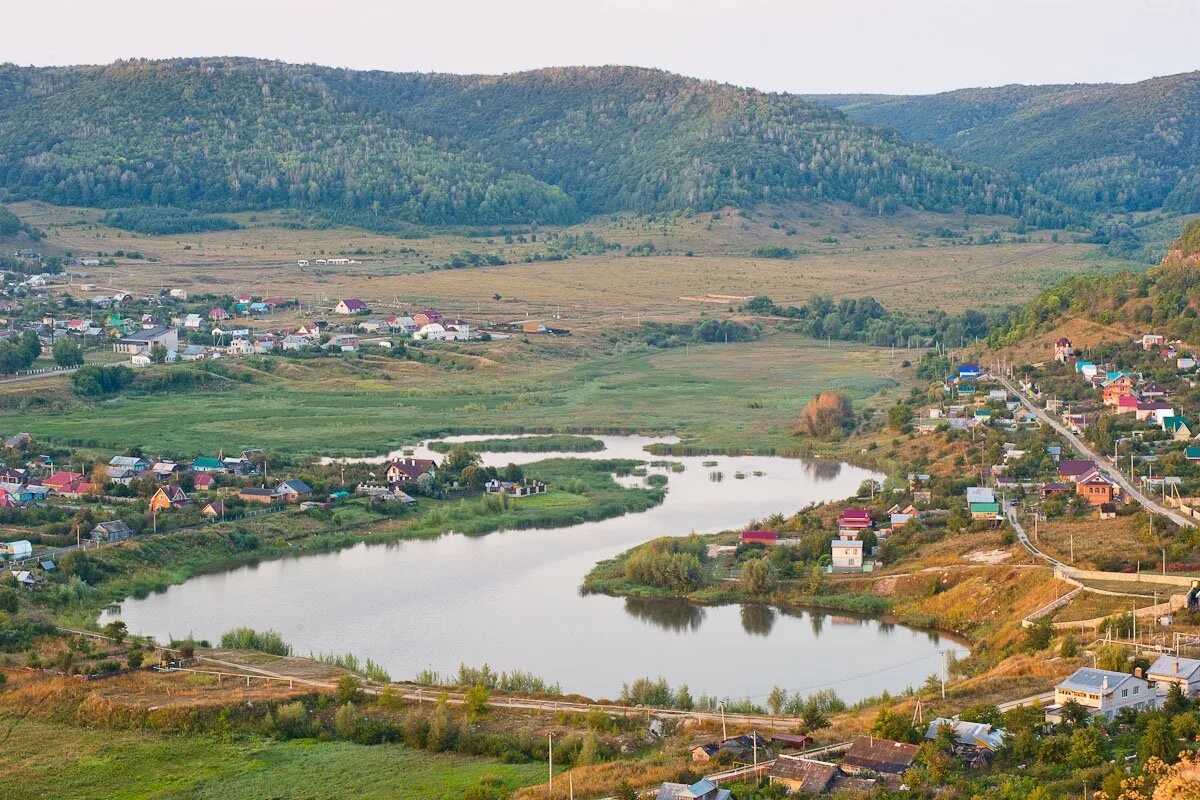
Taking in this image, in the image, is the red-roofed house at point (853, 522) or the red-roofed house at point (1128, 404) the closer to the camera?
the red-roofed house at point (853, 522)

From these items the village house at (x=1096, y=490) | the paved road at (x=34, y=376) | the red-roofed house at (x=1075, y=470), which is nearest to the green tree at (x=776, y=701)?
the village house at (x=1096, y=490)

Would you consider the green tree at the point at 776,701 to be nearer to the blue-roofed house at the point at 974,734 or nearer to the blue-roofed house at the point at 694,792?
the blue-roofed house at the point at 974,734

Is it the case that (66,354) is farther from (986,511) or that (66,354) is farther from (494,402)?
(986,511)

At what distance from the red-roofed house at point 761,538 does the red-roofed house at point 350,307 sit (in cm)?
3710

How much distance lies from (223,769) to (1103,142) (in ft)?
423

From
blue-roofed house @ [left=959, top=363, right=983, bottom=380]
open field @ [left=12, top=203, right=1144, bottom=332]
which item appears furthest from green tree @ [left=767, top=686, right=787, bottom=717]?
open field @ [left=12, top=203, right=1144, bottom=332]

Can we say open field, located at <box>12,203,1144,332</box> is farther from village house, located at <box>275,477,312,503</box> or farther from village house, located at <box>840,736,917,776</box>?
village house, located at <box>840,736,917,776</box>

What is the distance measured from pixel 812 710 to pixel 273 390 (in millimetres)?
35312

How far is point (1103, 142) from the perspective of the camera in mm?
142375

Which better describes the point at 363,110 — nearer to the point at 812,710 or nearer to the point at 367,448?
the point at 367,448

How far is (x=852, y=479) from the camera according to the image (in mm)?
42906

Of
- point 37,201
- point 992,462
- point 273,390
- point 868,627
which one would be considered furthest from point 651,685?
point 37,201

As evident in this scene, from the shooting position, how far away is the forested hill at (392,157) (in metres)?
104

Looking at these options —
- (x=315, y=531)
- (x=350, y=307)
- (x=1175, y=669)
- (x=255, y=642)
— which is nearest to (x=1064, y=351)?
(x=315, y=531)
